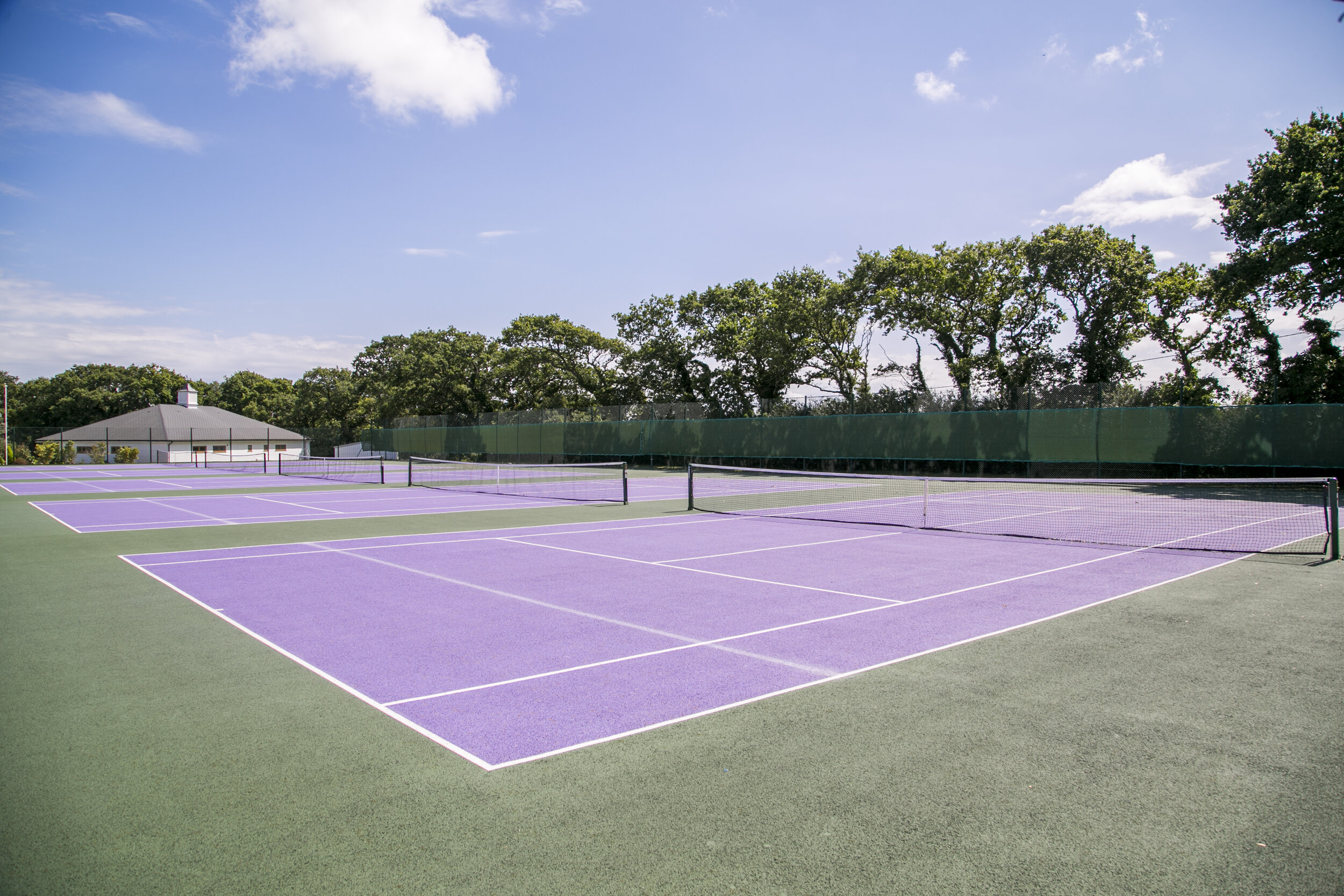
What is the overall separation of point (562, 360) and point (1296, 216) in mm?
42193

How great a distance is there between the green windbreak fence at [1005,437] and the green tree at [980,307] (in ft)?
10.0

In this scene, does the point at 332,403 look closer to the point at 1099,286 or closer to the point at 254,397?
the point at 254,397

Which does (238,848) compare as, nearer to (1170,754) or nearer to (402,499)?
(1170,754)

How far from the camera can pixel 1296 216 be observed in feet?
78.0

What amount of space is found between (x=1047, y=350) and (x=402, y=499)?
2721 centimetres

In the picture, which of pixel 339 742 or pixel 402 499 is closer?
pixel 339 742

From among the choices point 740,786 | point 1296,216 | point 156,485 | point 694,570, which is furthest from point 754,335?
point 740,786

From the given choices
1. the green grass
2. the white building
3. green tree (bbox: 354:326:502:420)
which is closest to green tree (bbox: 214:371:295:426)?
the white building

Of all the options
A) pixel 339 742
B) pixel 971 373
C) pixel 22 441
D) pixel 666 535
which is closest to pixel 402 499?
pixel 666 535

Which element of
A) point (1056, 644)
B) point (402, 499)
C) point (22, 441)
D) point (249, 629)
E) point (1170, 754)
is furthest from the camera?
point (22, 441)

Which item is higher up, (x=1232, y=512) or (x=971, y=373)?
(x=971, y=373)

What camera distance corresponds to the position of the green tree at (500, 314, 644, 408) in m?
55.4

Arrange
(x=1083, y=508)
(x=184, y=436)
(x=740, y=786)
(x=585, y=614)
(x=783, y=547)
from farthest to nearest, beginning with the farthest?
(x=184, y=436)
(x=1083, y=508)
(x=783, y=547)
(x=585, y=614)
(x=740, y=786)

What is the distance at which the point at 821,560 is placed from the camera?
1038 centimetres
